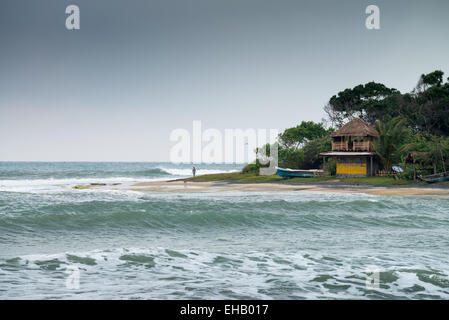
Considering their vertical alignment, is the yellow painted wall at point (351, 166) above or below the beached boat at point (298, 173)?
above

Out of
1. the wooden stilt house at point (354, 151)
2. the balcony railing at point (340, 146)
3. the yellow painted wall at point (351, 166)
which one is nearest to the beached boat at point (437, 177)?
the wooden stilt house at point (354, 151)

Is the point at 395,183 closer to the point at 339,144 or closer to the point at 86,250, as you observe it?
the point at 339,144

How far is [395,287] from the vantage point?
7777mm

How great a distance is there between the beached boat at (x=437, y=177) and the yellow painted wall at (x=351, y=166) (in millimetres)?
8064

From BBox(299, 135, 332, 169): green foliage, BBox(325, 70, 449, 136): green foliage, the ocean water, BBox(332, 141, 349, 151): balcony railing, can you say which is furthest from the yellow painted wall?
the ocean water

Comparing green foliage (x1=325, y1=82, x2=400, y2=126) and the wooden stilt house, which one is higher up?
green foliage (x1=325, y1=82, x2=400, y2=126)

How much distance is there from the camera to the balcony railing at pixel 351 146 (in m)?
45.1

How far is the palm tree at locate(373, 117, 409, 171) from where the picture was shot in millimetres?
42688

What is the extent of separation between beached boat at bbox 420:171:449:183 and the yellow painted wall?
26.5 feet

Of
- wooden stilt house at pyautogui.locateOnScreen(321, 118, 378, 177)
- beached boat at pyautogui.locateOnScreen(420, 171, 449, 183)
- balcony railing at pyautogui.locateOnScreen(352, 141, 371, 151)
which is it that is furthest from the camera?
balcony railing at pyautogui.locateOnScreen(352, 141, 371, 151)

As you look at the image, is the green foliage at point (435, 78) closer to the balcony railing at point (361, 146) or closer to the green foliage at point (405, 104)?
the green foliage at point (405, 104)

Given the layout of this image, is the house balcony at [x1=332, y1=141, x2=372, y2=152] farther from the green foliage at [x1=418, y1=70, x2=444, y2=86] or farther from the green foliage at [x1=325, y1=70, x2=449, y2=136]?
the green foliage at [x1=418, y1=70, x2=444, y2=86]
